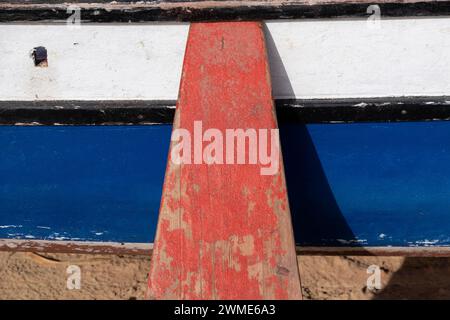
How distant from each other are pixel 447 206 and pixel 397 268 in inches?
41.3

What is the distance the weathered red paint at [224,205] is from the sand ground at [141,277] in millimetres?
1678

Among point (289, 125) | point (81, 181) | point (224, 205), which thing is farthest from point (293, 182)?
point (81, 181)

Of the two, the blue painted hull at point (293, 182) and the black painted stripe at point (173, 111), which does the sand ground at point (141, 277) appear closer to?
the blue painted hull at point (293, 182)

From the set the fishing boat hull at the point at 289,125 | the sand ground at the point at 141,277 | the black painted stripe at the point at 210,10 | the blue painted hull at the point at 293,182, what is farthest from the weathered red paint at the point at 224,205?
the sand ground at the point at 141,277

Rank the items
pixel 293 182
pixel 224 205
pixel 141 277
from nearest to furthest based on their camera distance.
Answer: pixel 224 205, pixel 293 182, pixel 141 277

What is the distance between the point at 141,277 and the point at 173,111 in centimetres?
152

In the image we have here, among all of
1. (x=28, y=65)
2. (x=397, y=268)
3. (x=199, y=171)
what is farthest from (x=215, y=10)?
(x=397, y=268)

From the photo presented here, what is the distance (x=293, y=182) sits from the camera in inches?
95.9

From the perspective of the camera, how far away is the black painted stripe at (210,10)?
2037mm

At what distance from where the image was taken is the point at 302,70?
2.17m

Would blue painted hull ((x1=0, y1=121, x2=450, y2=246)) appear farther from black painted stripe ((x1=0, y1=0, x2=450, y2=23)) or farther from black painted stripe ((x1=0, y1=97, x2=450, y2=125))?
black painted stripe ((x1=0, y1=0, x2=450, y2=23))

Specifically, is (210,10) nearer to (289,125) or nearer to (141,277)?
(289,125)

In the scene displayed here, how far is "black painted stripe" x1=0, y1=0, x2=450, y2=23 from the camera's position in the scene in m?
2.04

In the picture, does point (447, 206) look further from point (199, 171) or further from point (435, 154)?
point (199, 171)
